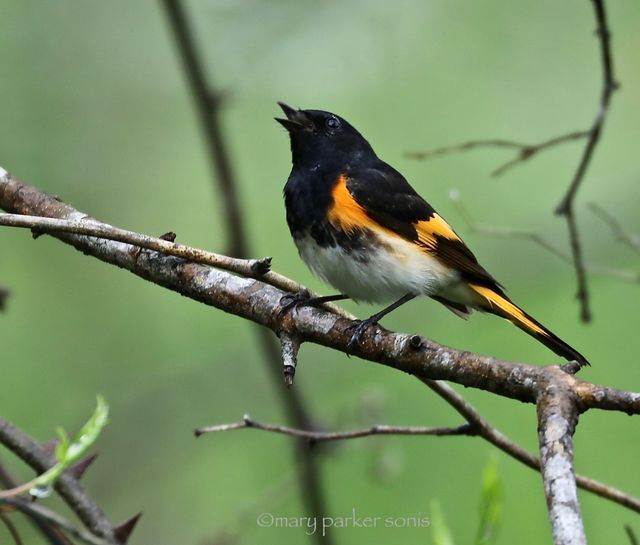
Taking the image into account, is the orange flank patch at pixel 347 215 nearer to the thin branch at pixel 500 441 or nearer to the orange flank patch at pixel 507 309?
the orange flank patch at pixel 507 309

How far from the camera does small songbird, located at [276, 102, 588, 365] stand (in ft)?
12.3

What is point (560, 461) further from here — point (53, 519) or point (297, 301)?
point (297, 301)

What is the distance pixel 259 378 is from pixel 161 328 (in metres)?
1.86

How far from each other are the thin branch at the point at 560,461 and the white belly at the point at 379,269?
1.68m

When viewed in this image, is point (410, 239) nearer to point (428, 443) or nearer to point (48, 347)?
point (428, 443)

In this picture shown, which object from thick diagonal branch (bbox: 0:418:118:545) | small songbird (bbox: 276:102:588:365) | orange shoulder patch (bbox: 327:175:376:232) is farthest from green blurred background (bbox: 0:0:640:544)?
thick diagonal branch (bbox: 0:418:118:545)

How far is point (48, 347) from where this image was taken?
6090 mm

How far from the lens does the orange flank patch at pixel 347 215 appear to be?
377 centimetres

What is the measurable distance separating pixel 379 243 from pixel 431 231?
1.08 ft

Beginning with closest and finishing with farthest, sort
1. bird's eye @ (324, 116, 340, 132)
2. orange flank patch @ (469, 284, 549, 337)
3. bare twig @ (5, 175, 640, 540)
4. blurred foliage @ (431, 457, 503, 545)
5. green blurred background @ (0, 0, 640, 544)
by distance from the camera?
1. bare twig @ (5, 175, 640, 540)
2. blurred foliage @ (431, 457, 503, 545)
3. orange flank patch @ (469, 284, 549, 337)
4. bird's eye @ (324, 116, 340, 132)
5. green blurred background @ (0, 0, 640, 544)

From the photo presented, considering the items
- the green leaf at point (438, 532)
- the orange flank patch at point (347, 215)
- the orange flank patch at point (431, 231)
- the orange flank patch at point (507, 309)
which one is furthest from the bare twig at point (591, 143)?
the green leaf at point (438, 532)

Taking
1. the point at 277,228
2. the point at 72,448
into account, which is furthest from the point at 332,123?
the point at 72,448

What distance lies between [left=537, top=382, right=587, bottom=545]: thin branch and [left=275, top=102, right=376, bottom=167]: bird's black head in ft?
7.64

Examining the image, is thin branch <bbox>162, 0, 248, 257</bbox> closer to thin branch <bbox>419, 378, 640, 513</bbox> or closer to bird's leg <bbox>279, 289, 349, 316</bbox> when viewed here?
bird's leg <bbox>279, 289, 349, 316</bbox>
